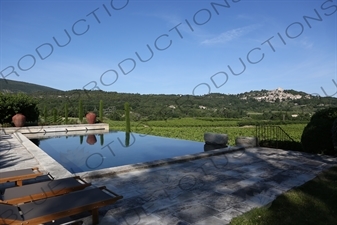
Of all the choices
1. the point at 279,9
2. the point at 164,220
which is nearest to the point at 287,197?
the point at 164,220

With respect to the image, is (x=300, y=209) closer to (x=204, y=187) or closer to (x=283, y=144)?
(x=204, y=187)

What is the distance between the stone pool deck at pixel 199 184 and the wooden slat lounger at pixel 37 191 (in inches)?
21.3

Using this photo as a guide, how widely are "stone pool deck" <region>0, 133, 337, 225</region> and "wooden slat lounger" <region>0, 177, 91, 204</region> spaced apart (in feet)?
1.77

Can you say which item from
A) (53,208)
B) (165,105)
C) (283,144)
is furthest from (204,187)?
(165,105)

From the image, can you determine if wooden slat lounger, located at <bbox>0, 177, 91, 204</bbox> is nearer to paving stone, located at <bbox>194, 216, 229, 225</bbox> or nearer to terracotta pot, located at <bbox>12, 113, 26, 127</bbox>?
paving stone, located at <bbox>194, 216, 229, 225</bbox>

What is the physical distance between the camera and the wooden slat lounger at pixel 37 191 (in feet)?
9.80

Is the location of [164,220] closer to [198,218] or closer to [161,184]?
[198,218]

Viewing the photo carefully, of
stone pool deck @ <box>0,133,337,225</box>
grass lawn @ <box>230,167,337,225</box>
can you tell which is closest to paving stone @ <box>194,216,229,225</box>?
stone pool deck @ <box>0,133,337,225</box>

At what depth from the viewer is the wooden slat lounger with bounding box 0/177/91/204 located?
299cm

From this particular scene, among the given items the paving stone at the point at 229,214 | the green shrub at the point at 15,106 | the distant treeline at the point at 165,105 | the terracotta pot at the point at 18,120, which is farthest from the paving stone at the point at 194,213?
the distant treeline at the point at 165,105

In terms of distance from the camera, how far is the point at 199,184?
4801 millimetres

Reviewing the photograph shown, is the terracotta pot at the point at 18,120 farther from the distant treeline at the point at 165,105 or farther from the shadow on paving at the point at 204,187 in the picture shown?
the shadow on paving at the point at 204,187

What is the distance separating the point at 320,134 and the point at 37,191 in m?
8.04

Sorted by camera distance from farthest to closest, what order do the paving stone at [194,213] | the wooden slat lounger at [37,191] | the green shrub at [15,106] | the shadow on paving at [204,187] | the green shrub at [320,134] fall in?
1. the green shrub at [15,106]
2. the green shrub at [320,134]
3. the shadow on paving at [204,187]
4. the paving stone at [194,213]
5. the wooden slat lounger at [37,191]
